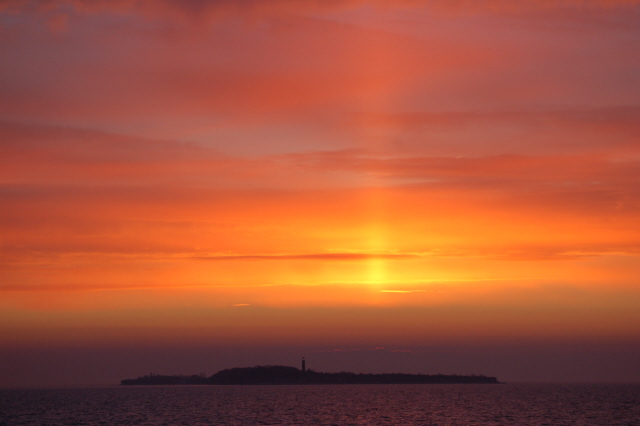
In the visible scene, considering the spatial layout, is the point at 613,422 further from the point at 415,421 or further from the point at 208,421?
the point at 208,421

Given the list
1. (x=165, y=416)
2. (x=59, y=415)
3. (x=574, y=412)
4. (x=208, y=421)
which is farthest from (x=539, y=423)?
(x=59, y=415)

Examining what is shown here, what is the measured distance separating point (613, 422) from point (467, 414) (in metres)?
25.1

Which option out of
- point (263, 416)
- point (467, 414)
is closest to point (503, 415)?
point (467, 414)

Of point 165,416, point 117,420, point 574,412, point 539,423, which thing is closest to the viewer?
point 539,423

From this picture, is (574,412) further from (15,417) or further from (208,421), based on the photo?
(15,417)

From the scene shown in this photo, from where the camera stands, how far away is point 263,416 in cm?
11244

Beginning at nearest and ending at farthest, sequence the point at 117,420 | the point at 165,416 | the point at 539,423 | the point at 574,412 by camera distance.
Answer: the point at 539,423
the point at 117,420
the point at 165,416
the point at 574,412

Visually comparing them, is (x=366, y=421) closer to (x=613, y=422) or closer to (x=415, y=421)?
(x=415, y=421)

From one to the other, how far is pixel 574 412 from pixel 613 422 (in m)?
23.5

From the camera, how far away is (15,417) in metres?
118

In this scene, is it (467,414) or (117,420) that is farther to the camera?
(467,414)

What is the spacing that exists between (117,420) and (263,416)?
24063mm

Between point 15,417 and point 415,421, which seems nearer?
point 415,421

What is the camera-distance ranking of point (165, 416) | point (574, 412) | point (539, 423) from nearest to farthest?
point (539, 423) → point (165, 416) → point (574, 412)
